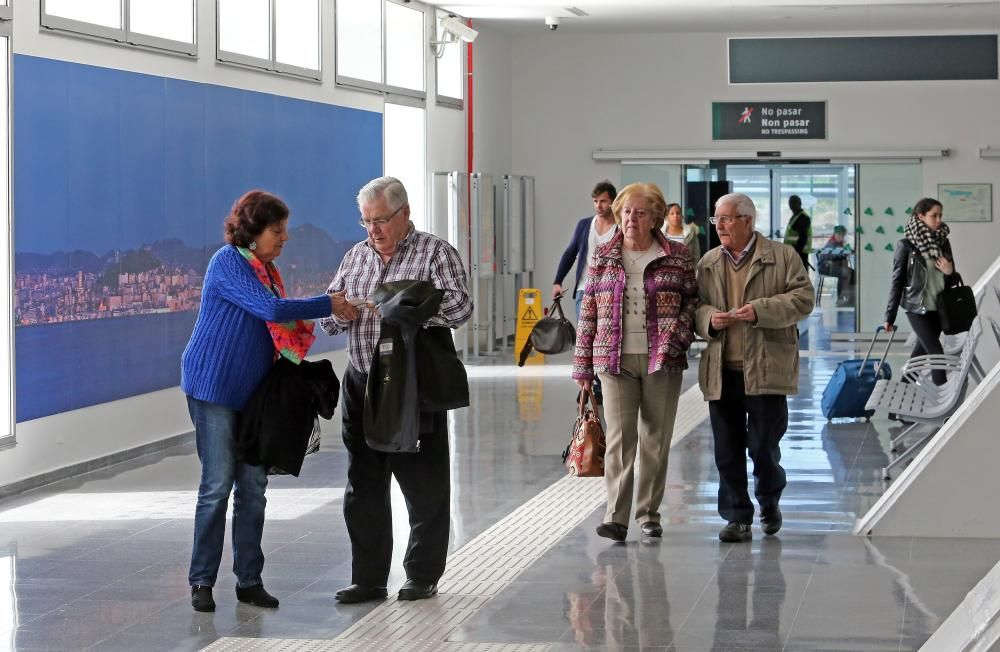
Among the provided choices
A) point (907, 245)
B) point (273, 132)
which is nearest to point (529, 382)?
point (273, 132)

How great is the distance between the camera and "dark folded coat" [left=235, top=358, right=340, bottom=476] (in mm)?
5531

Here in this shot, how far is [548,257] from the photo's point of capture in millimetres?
21000

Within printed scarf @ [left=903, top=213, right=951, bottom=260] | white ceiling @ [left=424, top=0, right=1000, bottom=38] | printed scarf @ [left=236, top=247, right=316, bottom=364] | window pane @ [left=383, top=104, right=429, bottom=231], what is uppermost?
white ceiling @ [left=424, top=0, right=1000, bottom=38]

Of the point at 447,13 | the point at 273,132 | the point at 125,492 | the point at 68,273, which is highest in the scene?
the point at 447,13

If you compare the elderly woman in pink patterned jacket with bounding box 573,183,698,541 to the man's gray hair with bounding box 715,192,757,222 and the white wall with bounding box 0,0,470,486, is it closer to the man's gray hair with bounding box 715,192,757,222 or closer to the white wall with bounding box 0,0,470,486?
the man's gray hair with bounding box 715,192,757,222

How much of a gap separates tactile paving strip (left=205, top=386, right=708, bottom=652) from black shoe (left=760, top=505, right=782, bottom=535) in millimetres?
902

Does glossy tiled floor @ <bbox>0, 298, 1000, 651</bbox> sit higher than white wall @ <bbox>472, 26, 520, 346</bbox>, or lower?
lower

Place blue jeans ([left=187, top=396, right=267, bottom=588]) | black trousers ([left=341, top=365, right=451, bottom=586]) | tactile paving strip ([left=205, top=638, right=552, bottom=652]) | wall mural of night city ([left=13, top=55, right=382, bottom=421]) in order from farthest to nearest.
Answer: wall mural of night city ([left=13, top=55, right=382, bottom=421]), black trousers ([left=341, top=365, right=451, bottom=586]), blue jeans ([left=187, top=396, right=267, bottom=588]), tactile paving strip ([left=205, top=638, right=552, bottom=652])

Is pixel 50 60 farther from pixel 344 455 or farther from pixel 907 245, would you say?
pixel 907 245

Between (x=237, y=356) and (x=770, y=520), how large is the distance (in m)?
2.70

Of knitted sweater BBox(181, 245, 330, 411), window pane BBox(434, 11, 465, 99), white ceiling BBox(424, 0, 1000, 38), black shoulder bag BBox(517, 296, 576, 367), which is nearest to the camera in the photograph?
knitted sweater BBox(181, 245, 330, 411)

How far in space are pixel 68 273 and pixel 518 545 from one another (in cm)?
385

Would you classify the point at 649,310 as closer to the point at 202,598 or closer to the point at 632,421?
the point at 632,421

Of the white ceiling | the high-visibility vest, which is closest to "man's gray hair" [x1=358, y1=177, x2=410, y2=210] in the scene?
the white ceiling
